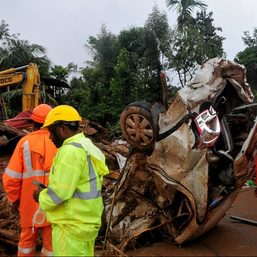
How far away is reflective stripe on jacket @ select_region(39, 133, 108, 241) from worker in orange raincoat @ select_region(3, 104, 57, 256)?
111cm

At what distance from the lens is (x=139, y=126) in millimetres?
4840

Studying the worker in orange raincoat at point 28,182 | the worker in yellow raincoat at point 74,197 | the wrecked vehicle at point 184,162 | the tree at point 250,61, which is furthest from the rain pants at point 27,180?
the tree at point 250,61

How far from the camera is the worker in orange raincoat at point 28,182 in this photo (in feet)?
13.1

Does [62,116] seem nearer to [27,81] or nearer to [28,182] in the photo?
[28,182]

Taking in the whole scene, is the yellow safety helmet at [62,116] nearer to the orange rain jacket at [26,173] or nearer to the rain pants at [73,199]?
the rain pants at [73,199]

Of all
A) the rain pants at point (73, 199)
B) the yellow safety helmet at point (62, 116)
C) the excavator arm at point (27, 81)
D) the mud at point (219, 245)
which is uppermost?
the excavator arm at point (27, 81)

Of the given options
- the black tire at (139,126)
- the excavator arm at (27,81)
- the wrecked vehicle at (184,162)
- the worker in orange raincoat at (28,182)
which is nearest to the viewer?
the worker in orange raincoat at (28,182)

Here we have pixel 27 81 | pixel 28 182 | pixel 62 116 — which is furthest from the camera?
pixel 27 81

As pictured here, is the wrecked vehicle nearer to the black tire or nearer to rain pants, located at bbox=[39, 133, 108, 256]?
the black tire

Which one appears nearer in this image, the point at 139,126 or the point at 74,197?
the point at 74,197

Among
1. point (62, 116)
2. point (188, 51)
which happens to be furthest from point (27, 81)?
point (188, 51)

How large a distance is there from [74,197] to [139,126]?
2047mm

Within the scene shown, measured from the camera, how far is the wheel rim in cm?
477

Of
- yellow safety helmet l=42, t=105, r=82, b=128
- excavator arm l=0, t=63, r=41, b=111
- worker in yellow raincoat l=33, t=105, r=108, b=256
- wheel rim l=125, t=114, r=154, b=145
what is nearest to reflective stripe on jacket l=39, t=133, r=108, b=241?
worker in yellow raincoat l=33, t=105, r=108, b=256
